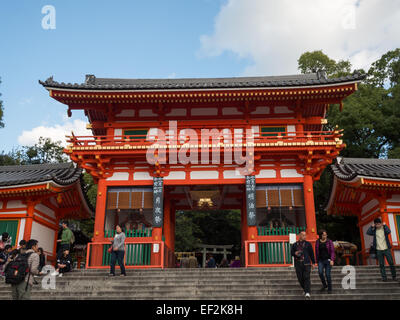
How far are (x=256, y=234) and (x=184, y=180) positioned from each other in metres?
3.79

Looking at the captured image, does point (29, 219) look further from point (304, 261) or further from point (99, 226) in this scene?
point (304, 261)

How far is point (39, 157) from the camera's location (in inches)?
1406

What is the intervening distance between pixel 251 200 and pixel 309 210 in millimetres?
2394

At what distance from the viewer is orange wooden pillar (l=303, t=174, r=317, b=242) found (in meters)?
14.8

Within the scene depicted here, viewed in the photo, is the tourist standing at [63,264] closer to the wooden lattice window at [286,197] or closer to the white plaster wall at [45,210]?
the white plaster wall at [45,210]

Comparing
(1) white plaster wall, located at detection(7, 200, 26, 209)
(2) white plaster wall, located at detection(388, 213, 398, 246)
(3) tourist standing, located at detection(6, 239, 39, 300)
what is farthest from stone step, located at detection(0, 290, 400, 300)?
(1) white plaster wall, located at detection(7, 200, 26, 209)

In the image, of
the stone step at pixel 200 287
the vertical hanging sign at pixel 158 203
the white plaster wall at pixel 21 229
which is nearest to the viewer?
the stone step at pixel 200 287

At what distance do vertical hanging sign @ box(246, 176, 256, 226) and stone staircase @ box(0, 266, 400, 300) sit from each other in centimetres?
307

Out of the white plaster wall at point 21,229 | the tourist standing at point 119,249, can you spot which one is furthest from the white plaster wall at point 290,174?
the white plaster wall at point 21,229

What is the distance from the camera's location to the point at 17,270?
7727mm

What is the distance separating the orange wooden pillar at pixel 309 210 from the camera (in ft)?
48.6

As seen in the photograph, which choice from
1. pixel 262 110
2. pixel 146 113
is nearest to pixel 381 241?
pixel 262 110

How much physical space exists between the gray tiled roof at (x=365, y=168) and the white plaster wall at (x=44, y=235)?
44.5 ft

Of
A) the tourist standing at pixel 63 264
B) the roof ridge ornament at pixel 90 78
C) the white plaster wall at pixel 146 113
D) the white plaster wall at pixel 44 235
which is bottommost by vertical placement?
the tourist standing at pixel 63 264
